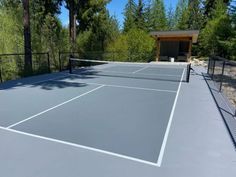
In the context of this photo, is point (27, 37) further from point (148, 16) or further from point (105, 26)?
point (148, 16)

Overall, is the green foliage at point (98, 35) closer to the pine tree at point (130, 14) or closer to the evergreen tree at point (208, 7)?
the pine tree at point (130, 14)

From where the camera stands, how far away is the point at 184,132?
3.81 m

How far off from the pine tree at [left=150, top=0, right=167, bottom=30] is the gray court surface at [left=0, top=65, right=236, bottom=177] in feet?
95.8

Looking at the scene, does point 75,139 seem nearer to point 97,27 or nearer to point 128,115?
point 128,115

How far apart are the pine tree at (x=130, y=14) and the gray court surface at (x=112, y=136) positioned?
94.6ft

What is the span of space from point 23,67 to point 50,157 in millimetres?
8281

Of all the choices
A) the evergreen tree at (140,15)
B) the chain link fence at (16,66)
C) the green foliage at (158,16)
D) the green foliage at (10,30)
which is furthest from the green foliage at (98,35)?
the green foliage at (158,16)

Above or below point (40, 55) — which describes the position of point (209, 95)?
below

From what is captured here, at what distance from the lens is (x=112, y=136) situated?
3.60 m

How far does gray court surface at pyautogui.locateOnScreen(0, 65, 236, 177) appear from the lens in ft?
8.85

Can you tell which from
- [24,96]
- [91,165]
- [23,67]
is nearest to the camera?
[91,165]

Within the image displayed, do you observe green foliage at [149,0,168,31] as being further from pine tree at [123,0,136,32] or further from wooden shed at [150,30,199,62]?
wooden shed at [150,30,199,62]

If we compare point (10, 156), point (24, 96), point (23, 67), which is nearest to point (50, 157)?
point (10, 156)

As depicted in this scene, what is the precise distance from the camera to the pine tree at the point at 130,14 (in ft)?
109
